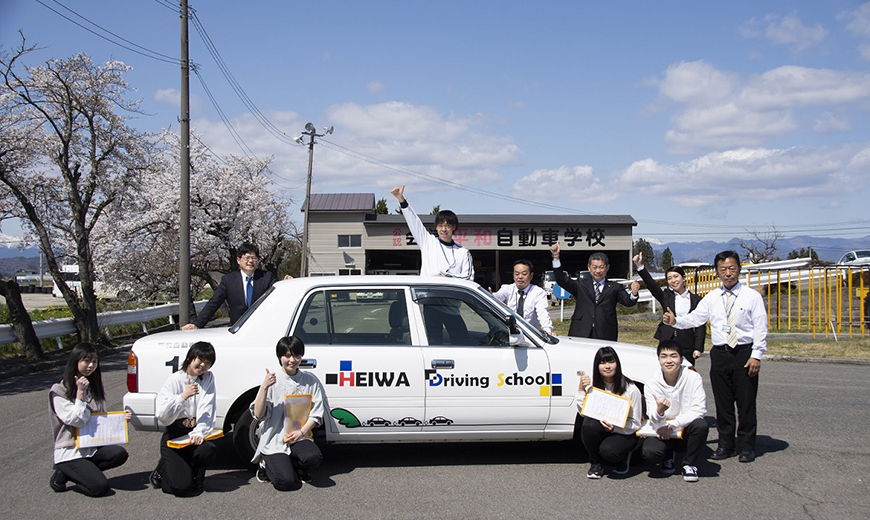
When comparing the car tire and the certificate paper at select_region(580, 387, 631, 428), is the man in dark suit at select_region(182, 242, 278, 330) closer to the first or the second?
the car tire

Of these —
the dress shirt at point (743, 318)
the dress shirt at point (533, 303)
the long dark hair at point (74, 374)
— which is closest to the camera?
the long dark hair at point (74, 374)

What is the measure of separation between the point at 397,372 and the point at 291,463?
106 cm

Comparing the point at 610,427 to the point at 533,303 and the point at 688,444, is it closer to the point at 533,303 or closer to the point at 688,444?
the point at 688,444

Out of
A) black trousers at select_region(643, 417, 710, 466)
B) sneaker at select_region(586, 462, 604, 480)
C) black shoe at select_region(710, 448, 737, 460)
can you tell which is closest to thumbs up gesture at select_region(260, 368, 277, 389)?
sneaker at select_region(586, 462, 604, 480)

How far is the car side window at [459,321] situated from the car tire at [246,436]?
1560 mm

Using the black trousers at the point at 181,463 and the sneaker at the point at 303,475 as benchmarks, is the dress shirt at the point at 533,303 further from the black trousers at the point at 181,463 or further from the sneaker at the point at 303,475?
the black trousers at the point at 181,463

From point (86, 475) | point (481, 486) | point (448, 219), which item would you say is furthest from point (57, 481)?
point (448, 219)

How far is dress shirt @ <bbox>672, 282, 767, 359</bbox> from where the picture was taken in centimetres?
592

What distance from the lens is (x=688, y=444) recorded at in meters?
5.48

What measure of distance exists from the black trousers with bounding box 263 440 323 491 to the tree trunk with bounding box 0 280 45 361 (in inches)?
403

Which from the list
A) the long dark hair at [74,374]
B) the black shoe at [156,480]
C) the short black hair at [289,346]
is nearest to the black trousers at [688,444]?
the short black hair at [289,346]

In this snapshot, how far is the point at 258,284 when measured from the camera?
292 inches

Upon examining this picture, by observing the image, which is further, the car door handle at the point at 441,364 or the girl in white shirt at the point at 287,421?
the car door handle at the point at 441,364

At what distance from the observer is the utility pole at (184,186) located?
55.3 feet
